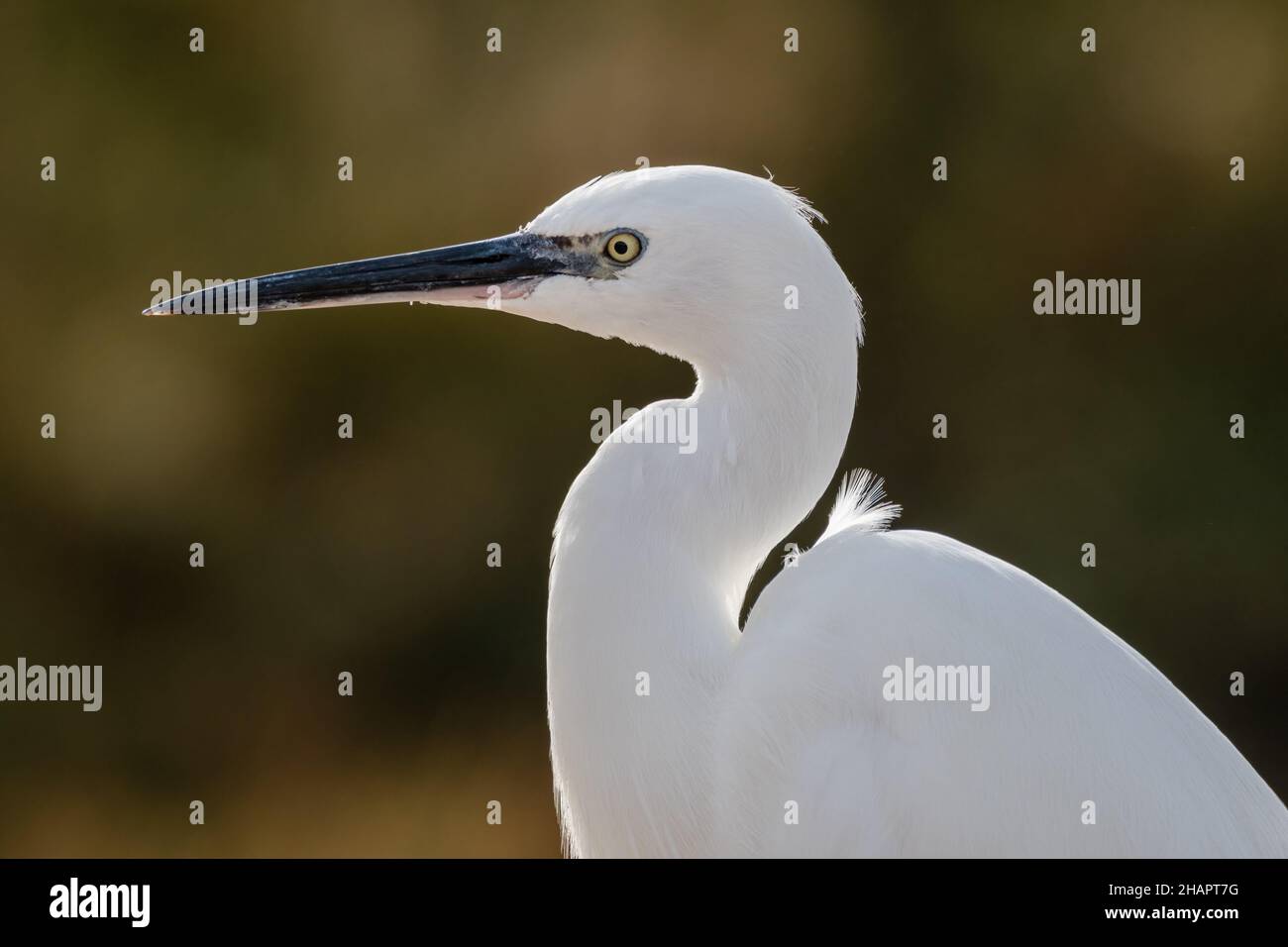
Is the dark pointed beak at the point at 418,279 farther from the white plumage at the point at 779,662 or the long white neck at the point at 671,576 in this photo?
the long white neck at the point at 671,576

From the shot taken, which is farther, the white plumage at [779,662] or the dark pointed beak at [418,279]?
the dark pointed beak at [418,279]

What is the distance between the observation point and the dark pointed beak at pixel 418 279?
181 cm

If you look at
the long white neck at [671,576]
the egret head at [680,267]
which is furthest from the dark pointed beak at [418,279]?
the long white neck at [671,576]

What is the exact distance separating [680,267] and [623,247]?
8 centimetres

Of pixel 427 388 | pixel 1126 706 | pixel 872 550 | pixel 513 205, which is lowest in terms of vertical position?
pixel 1126 706

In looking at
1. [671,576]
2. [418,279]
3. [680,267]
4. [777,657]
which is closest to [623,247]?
[680,267]

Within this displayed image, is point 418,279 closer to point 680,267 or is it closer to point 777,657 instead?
point 680,267

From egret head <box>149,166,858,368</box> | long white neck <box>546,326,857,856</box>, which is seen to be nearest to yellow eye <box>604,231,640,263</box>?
egret head <box>149,166,858,368</box>

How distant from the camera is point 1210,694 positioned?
4645 mm

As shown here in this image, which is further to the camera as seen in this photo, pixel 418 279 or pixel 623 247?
pixel 418 279

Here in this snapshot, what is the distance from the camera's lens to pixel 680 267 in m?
1.72
